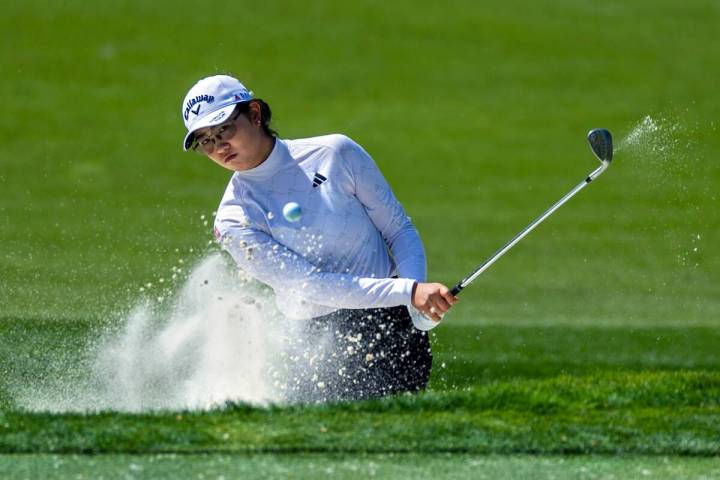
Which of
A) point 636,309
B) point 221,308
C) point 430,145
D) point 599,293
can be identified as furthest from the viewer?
point 430,145

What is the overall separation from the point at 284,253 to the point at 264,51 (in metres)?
19.9

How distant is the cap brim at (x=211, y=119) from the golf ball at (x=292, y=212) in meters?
0.41

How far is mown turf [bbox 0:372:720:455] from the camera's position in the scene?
14.7 feet

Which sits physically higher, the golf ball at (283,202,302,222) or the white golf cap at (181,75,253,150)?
the white golf cap at (181,75,253,150)

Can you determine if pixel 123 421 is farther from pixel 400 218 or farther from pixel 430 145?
pixel 430 145

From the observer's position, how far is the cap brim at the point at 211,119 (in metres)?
5.34

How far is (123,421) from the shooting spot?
4715 millimetres

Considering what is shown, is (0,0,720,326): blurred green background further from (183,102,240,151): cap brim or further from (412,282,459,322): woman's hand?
(183,102,240,151): cap brim

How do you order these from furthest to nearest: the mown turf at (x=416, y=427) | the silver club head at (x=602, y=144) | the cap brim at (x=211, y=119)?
the silver club head at (x=602, y=144) < the cap brim at (x=211, y=119) < the mown turf at (x=416, y=427)

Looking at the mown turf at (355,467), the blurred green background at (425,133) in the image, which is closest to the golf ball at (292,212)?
the mown turf at (355,467)

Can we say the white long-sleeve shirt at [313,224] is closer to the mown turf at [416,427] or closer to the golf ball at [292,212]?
the golf ball at [292,212]

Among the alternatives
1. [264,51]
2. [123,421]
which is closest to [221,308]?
[123,421]

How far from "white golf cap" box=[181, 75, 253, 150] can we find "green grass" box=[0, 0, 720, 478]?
1.12 meters

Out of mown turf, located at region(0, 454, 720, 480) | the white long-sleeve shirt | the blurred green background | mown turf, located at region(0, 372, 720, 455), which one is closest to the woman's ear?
the white long-sleeve shirt
